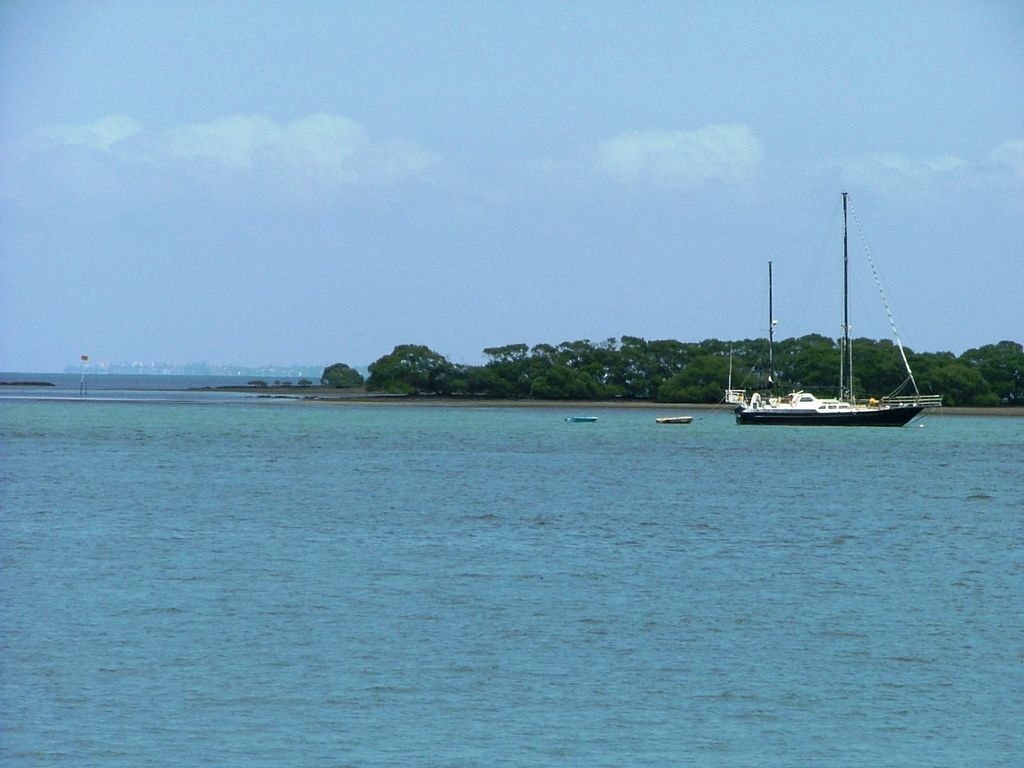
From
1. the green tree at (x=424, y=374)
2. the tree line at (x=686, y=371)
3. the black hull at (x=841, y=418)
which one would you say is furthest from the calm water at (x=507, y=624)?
the green tree at (x=424, y=374)

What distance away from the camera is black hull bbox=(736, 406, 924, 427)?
11331 centimetres

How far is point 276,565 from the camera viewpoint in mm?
33906

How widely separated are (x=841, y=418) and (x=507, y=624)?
298 feet

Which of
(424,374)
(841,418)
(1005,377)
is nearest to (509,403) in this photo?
(424,374)

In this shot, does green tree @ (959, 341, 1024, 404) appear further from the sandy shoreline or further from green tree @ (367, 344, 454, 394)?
green tree @ (367, 344, 454, 394)

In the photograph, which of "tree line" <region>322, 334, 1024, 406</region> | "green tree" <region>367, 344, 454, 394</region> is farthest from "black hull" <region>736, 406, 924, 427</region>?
"green tree" <region>367, 344, 454, 394</region>

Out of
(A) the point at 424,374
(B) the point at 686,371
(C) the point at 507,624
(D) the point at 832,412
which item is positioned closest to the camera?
(C) the point at 507,624

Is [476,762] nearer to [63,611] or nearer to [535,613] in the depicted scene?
[535,613]

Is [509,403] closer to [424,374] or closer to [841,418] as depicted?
[424,374]

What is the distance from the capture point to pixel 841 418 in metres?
114

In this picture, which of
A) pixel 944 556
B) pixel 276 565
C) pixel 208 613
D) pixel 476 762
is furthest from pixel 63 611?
pixel 944 556

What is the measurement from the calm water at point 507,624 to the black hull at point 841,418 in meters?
→ 54.1

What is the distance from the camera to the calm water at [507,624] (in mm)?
19031

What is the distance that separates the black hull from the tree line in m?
46.1
